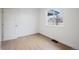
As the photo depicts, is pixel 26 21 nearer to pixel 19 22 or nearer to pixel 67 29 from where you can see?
pixel 19 22

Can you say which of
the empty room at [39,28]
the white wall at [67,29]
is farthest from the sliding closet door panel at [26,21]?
the white wall at [67,29]

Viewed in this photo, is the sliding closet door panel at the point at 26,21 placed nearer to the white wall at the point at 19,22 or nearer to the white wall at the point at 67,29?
the white wall at the point at 19,22

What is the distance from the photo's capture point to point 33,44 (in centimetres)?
154

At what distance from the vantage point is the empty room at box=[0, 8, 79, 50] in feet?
4.85

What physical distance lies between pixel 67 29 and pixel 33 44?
60 cm

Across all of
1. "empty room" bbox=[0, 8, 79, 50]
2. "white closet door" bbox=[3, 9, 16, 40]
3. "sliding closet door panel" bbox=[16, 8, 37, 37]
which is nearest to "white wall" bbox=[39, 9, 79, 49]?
"empty room" bbox=[0, 8, 79, 50]

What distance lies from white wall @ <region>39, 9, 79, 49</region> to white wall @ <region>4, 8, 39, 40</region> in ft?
0.45

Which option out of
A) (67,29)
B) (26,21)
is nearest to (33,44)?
(26,21)

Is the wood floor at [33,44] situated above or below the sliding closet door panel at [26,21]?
below

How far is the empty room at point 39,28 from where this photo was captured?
1479mm
